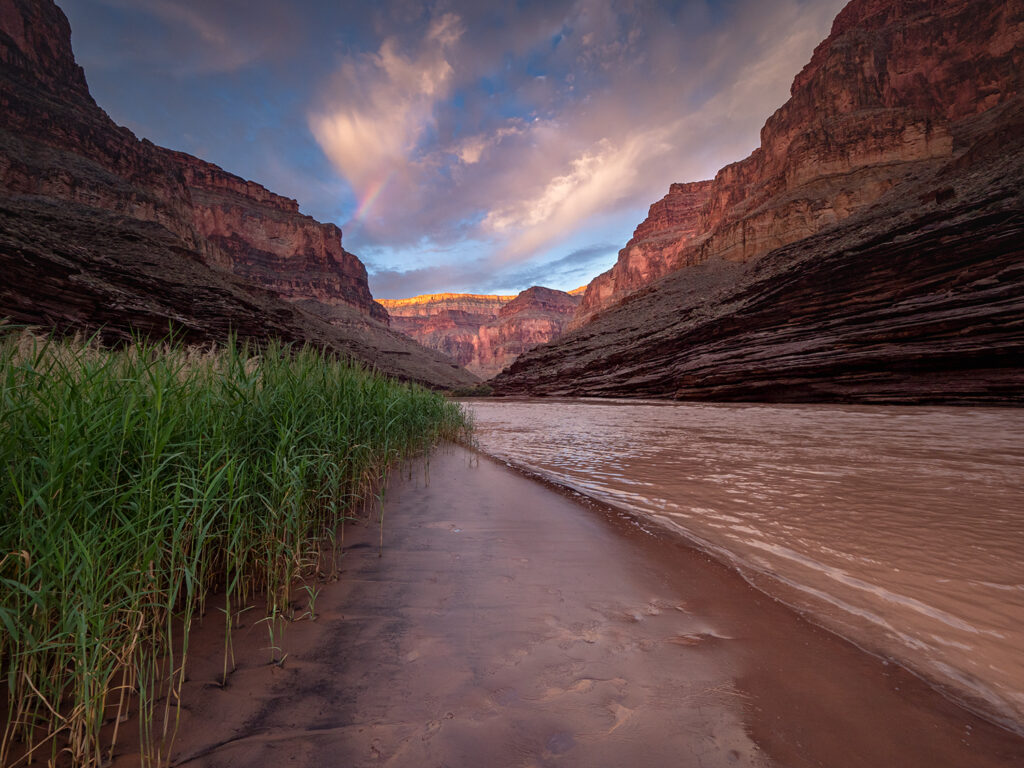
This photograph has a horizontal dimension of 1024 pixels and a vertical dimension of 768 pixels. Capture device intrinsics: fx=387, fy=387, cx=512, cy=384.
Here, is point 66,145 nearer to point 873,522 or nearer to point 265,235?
point 265,235

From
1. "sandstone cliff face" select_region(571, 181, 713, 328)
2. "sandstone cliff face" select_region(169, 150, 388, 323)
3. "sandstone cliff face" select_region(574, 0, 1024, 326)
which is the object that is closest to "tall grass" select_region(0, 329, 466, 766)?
"sandstone cliff face" select_region(574, 0, 1024, 326)

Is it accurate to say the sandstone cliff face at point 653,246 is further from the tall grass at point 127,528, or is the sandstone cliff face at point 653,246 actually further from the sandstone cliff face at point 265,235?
the tall grass at point 127,528

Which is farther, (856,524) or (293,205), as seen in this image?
(293,205)

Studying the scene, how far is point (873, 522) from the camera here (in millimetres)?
2980

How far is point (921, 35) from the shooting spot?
4912cm

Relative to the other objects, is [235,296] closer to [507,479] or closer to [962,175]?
[507,479]

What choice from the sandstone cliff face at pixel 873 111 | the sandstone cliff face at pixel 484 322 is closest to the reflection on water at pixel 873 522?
the sandstone cliff face at pixel 873 111

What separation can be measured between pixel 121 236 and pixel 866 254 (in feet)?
166

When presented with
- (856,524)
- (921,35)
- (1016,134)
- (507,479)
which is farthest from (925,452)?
(921,35)

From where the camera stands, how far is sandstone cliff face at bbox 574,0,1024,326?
133 ft

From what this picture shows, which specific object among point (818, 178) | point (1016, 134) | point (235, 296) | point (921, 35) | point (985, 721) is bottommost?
point (985, 721)

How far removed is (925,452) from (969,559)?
428 cm

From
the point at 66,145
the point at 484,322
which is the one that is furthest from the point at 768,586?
the point at 484,322

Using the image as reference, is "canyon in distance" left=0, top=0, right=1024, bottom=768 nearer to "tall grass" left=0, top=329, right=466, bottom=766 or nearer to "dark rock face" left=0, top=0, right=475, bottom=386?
"tall grass" left=0, top=329, right=466, bottom=766
